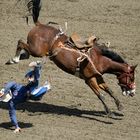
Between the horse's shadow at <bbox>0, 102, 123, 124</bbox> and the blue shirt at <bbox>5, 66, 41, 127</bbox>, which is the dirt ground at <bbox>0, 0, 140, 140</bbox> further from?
the blue shirt at <bbox>5, 66, 41, 127</bbox>

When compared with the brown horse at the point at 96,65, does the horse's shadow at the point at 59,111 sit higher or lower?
lower

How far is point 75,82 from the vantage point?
12.7 meters

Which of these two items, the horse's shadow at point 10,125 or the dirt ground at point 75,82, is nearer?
the dirt ground at point 75,82

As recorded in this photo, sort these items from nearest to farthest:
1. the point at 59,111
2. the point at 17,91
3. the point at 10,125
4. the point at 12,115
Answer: the point at 12,115 → the point at 17,91 → the point at 10,125 → the point at 59,111

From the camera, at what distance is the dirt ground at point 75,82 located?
34.0ft

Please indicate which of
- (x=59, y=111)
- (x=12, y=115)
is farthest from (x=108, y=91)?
(x=12, y=115)

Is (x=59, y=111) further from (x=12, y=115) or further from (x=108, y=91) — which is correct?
(x=12, y=115)

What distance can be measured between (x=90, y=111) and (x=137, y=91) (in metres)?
1.29

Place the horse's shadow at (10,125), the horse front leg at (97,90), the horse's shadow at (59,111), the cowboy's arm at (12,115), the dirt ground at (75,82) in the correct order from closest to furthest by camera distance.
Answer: the cowboy's arm at (12,115)
the dirt ground at (75,82)
the horse's shadow at (10,125)
the horse front leg at (97,90)
the horse's shadow at (59,111)

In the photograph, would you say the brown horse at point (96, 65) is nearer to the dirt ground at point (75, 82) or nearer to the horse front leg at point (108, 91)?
the horse front leg at point (108, 91)

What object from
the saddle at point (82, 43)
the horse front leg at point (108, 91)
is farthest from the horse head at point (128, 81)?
the saddle at point (82, 43)

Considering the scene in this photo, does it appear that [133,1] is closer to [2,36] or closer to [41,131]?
[2,36]

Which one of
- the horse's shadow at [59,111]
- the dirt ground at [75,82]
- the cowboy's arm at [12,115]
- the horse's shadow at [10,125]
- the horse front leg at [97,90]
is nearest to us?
the cowboy's arm at [12,115]

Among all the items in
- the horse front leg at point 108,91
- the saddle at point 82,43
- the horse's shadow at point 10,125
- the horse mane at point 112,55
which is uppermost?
the saddle at point 82,43
